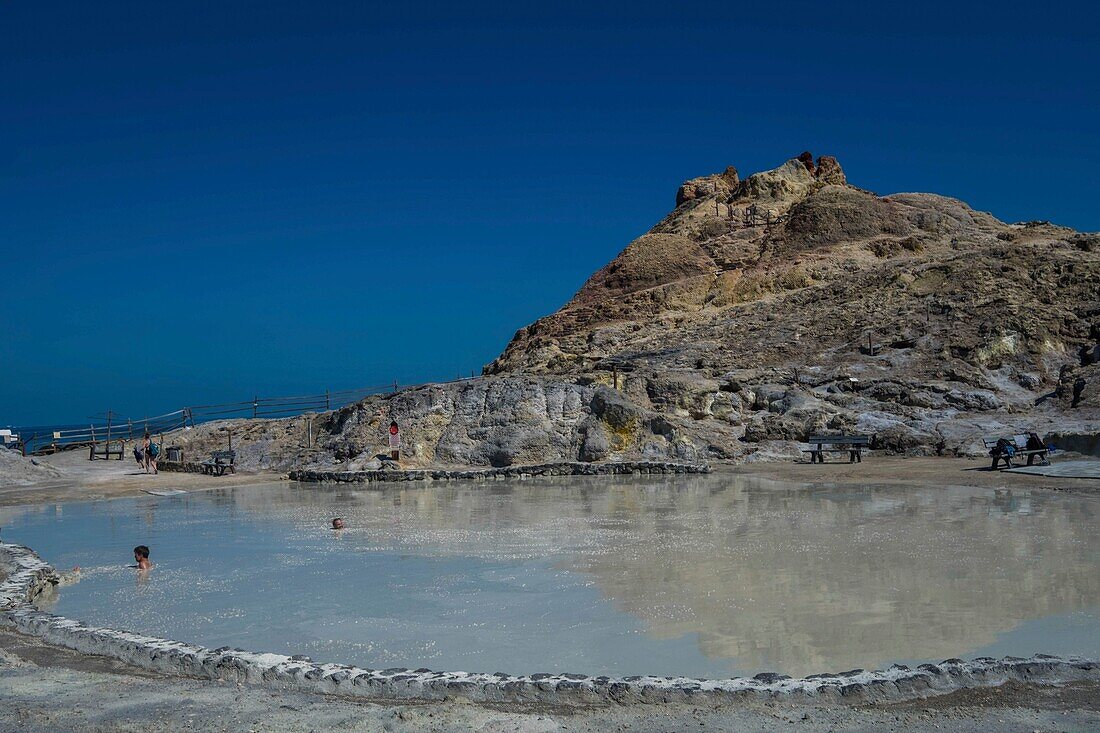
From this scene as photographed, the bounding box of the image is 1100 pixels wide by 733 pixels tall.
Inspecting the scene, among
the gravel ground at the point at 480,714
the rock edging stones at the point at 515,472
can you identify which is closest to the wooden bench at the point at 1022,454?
the rock edging stones at the point at 515,472

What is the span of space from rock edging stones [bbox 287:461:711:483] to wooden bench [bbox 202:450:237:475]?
365cm

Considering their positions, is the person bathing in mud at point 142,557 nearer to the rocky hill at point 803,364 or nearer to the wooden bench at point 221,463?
the rocky hill at point 803,364

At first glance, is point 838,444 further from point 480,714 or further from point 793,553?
point 480,714

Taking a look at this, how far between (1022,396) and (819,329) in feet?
29.4

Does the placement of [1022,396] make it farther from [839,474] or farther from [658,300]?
[658,300]

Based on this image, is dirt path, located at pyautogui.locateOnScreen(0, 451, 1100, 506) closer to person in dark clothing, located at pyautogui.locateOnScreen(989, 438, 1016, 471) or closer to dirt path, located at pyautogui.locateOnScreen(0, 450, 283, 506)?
dirt path, located at pyautogui.locateOnScreen(0, 450, 283, 506)

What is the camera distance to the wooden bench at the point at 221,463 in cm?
2477

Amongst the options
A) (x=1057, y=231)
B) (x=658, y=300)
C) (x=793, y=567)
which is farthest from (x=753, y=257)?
(x=793, y=567)

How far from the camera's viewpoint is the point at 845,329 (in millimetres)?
33469

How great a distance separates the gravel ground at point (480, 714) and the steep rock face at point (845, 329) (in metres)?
18.7

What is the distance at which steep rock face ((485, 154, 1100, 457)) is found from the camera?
82.4 ft

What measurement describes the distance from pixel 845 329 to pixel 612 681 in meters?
30.1

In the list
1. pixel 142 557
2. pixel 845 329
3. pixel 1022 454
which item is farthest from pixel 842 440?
pixel 142 557

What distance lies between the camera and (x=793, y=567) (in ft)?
31.2
